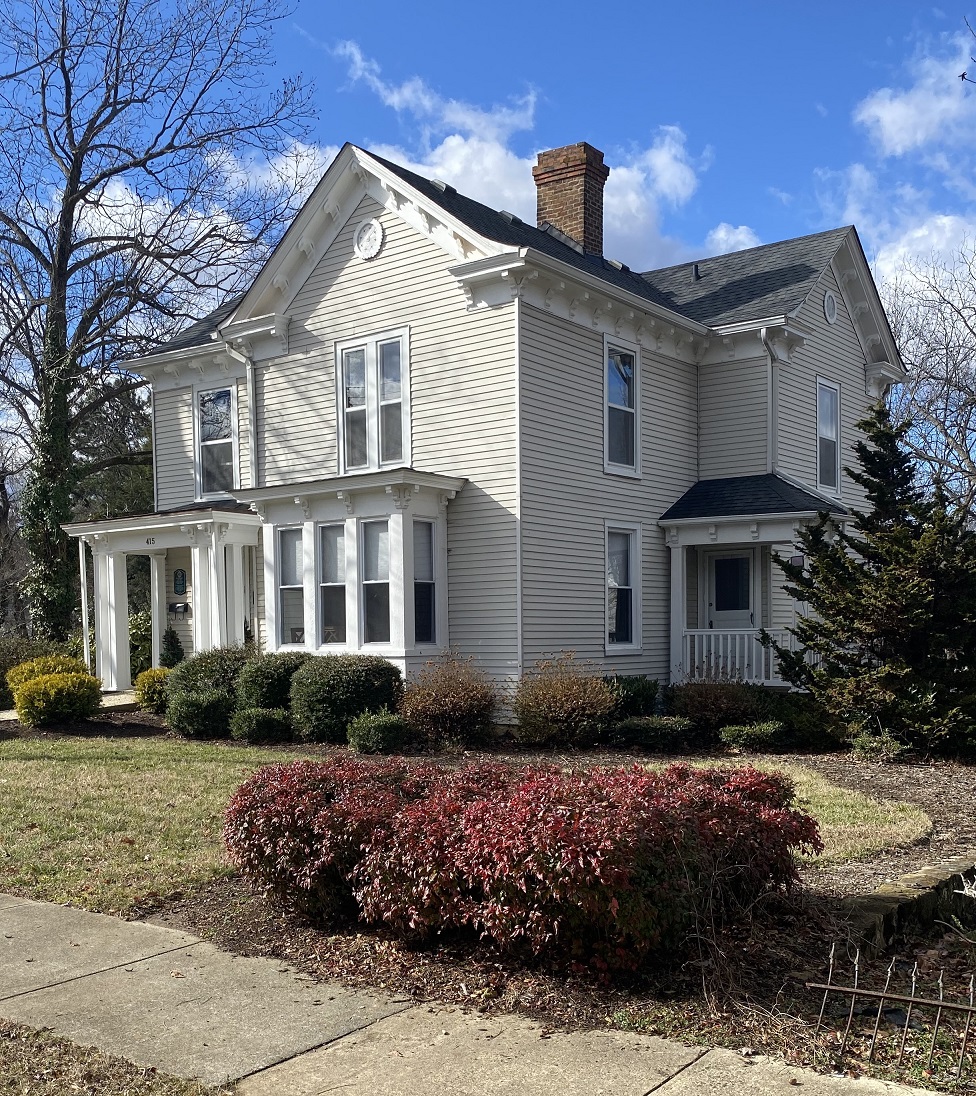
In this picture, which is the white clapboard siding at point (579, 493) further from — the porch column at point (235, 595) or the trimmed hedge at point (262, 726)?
the porch column at point (235, 595)

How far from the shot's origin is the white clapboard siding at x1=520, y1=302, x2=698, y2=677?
15.9 m

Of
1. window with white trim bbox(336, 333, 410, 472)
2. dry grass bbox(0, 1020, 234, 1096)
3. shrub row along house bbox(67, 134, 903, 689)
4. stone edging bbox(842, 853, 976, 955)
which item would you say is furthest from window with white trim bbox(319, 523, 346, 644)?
dry grass bbox(0, 1020, 234, 1096)

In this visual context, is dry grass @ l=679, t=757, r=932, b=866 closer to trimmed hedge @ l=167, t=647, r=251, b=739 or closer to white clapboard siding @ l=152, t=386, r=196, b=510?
trimmed hedge @ l=167, t=647, r=251, b=739

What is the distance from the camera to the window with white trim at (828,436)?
20562mm

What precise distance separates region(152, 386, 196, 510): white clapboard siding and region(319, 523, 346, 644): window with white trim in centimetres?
537

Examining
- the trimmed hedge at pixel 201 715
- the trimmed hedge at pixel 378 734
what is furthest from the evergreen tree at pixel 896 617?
the trimmed hedge at pixel 201 715

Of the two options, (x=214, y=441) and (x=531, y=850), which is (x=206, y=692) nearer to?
(x=214, y=441)

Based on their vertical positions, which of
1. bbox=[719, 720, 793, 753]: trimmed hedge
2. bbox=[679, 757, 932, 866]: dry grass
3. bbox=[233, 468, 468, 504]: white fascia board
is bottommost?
bbox=[719, 720, 793, 753]: trimmed hedge

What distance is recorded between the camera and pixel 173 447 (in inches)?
851

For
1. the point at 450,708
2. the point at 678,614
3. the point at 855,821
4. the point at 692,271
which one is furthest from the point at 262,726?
the point at 692,271

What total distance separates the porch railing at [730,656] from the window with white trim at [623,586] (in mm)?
1037

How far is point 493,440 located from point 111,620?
9.10 meters

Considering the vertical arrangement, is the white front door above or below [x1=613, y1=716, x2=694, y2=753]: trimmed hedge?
above

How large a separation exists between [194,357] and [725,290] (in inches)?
401
